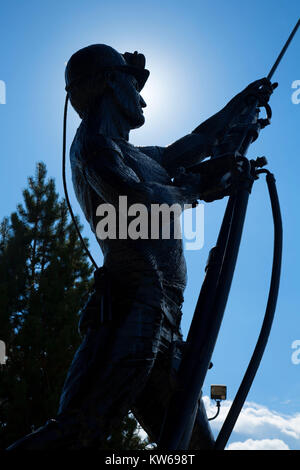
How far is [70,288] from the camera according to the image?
12.9 meters

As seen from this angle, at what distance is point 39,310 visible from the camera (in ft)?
39.9

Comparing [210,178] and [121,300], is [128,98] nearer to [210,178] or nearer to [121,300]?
[210,178]

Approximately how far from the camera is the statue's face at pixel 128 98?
3.32 metres

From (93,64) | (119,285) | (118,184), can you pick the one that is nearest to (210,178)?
(118,184)

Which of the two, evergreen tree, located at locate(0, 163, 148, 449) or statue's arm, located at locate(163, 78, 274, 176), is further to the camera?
evergreen tree, located at locate(0, 163, 148, 449)

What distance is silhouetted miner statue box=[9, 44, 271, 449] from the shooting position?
2414 millimetres

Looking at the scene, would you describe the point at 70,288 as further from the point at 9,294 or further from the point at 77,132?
the point at 77,132

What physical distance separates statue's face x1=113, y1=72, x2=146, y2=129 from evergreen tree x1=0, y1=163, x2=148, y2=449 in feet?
27.8

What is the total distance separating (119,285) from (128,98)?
133cm

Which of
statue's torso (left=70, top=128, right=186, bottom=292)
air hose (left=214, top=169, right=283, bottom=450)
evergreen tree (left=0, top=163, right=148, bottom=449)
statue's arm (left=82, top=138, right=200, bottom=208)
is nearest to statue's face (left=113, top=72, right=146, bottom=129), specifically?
statue's torso (left=70, top=128, right=186, bottom=292)

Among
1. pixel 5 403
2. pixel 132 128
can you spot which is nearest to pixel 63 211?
pixel 5 403

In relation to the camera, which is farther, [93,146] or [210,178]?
[210,178]

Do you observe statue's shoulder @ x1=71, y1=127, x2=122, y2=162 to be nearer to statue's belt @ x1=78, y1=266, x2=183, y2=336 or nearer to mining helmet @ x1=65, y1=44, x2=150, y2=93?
mining helmet @ x1=65, y1=44, x2=150, y2=93

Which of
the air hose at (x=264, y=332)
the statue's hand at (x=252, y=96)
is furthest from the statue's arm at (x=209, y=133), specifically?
the air hose at (x=264, y=332)
